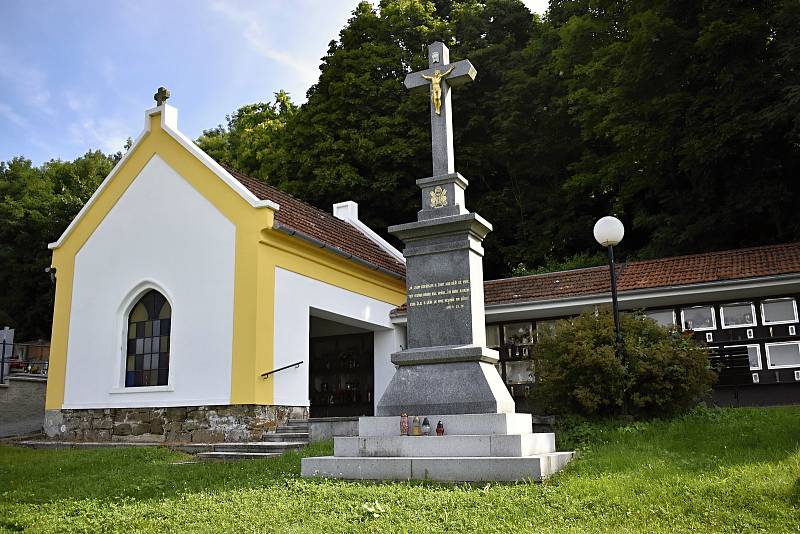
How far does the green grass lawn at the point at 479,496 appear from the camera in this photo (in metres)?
6.15

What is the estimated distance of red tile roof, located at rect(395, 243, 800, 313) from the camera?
49.1 ft

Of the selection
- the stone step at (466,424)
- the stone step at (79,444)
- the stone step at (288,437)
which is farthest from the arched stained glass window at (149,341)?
the stone step at (466,424)

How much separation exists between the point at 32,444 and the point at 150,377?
113 inches

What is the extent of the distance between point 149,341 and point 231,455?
15.2 ft

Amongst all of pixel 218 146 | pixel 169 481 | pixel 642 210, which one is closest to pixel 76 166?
pixel 218 146

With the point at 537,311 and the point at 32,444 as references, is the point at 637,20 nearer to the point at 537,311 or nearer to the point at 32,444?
the point at 537,311

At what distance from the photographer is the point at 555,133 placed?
2739 centimetres

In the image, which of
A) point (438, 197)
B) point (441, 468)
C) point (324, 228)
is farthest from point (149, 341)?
point (441, 468)

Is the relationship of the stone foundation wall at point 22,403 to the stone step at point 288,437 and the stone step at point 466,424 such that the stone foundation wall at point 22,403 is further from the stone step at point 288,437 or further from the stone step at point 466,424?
the stone step at point 466,424

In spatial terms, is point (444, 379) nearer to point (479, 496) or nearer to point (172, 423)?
point (479, 496)

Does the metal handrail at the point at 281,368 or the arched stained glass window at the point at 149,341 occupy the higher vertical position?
the arched stained glass window at the point at 149,341

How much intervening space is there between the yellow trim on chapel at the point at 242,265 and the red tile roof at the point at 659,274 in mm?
3938

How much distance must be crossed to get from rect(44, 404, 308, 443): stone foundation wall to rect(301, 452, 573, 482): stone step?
5.21 m

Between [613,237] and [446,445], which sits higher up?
[613,237]
